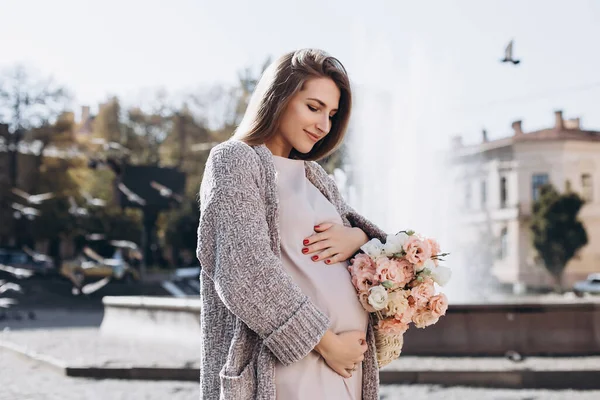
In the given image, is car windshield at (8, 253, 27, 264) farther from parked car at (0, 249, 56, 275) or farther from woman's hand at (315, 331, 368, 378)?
woman's hand at (315, 331, 368, 378)

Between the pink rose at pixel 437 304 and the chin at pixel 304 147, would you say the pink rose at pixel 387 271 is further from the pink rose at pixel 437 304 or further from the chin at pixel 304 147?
the chin at pixel 304 147

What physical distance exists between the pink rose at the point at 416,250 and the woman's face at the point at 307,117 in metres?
0.38

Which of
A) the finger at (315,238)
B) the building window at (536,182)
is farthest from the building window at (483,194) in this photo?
the finger at (315,238)

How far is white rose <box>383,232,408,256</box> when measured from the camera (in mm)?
2107

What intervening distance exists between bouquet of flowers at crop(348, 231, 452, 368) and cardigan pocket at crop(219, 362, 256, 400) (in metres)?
0.37

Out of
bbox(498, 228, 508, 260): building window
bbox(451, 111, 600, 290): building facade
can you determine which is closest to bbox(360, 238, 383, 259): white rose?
bbox(451, 111, 600, 290): building facade

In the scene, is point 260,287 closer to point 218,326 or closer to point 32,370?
point 218,326

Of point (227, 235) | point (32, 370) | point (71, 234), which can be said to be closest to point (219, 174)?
point (227, 235)

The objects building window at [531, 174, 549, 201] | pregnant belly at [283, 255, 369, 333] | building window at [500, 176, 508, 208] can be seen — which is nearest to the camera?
pregnant belly at [283, 255, 369, 333]

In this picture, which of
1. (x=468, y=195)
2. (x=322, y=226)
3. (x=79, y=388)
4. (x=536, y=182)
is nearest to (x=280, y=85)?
(x=322, y=226)

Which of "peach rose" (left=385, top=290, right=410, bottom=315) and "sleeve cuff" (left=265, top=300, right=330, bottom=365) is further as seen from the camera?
"peach rose" (left=385, top=290, right=410, bottom=315)

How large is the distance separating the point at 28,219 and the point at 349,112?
138ft

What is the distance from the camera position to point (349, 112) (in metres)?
2.31

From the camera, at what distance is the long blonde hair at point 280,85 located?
2129mm
